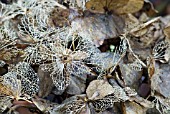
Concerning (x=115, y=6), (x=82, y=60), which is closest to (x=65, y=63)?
(x=82, y=60)

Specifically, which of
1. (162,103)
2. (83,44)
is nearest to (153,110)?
(162,103)

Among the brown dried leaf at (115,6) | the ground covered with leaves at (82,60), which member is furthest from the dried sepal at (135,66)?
the brown dried leaf at (115,6)

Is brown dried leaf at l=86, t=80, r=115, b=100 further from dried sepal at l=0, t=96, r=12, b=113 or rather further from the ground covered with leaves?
dried sepal at l=0, t=96, r=12, b=113

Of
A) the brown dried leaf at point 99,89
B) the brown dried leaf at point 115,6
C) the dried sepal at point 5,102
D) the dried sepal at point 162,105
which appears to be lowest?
the dried sepal at point 162,105

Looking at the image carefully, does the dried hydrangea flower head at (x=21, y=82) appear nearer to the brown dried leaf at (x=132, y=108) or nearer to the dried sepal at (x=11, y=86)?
the dried sepal at (x=11, y=86)

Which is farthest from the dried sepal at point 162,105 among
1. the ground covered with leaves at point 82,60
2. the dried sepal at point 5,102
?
the dried sepal at point 5,102

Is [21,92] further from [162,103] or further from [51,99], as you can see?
[162,103]

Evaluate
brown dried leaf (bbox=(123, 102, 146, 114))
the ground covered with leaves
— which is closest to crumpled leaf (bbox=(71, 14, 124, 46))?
the ground covered with leaves

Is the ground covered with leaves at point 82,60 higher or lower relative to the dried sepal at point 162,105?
A: higher
